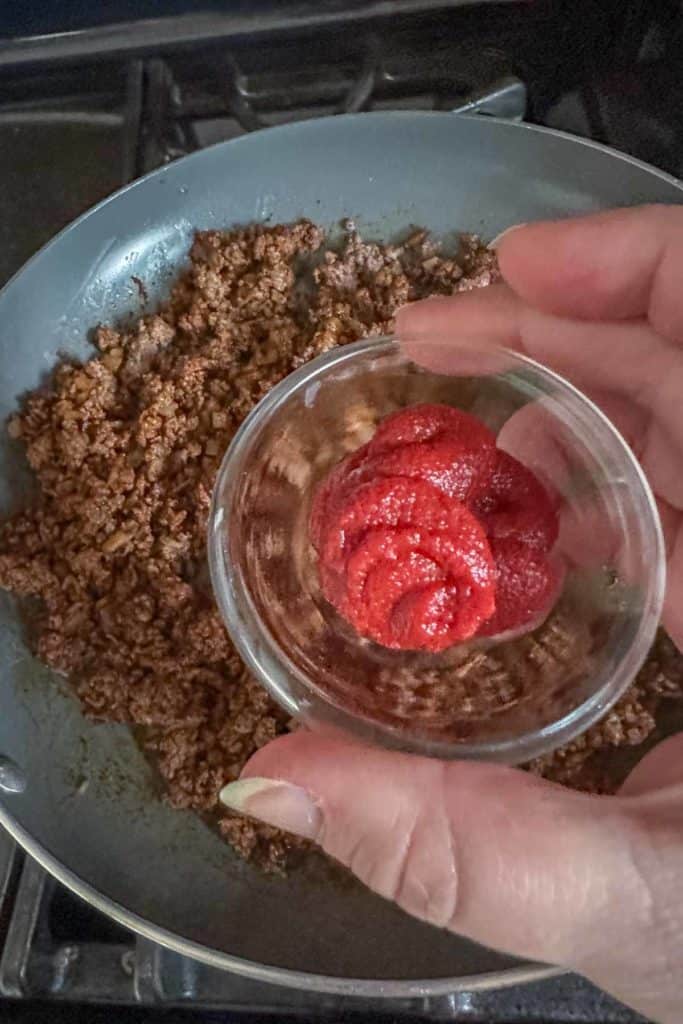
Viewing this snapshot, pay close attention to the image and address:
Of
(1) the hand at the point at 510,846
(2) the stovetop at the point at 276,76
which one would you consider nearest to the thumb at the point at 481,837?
(1) the hand at the point at 510,846

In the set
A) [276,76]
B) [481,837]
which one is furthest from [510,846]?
[276,76]

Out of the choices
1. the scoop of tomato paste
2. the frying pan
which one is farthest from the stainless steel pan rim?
the scoop of tomato paste

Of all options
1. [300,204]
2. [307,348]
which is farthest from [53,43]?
[307,348]

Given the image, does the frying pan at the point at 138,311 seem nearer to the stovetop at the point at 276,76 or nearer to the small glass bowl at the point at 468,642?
the stovetop at the point at 276,76

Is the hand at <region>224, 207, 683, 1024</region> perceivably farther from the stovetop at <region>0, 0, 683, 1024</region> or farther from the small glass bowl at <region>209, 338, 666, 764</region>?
the stovetop at <region>0, 0, 683, 1024</region>

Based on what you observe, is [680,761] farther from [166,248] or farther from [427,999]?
[166,248]

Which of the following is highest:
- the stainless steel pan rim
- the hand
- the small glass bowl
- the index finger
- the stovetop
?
the stovetop
